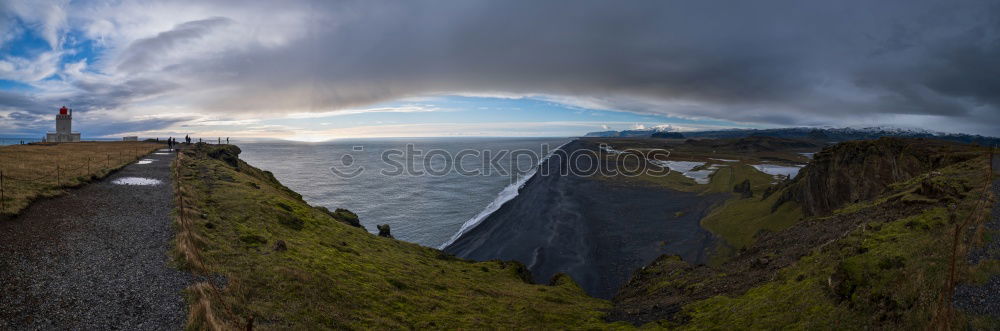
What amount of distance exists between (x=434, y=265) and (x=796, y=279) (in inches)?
657

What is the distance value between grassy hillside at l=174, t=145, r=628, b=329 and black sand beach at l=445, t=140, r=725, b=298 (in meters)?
8.20

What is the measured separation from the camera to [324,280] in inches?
508

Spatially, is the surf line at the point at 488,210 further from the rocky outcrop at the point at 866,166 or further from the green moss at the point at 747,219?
the rocky outcrop at the point at 866,166

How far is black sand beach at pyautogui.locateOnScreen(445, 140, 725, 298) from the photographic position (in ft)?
105

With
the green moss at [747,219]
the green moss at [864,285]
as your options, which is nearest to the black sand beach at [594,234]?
the green moss at [747,219]

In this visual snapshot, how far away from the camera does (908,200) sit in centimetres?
1480

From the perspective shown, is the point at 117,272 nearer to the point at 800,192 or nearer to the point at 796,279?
the point at 796,279

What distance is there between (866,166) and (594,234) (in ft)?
71.3

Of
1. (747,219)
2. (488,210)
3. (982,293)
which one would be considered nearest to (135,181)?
(982,293)

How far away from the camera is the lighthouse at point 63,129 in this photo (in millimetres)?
55500

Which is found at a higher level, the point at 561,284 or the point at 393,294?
the point at 393,294

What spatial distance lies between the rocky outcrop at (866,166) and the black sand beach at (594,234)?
8.78 metres

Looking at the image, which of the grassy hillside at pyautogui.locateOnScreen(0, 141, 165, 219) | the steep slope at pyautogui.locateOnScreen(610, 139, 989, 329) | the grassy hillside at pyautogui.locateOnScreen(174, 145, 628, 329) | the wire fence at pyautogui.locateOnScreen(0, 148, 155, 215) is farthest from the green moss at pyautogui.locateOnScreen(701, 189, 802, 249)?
the wire fence at pyautogui.locateOnScreen(0, 148, 155, 215)

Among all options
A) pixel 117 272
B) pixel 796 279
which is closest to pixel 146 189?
pixel 117 272
